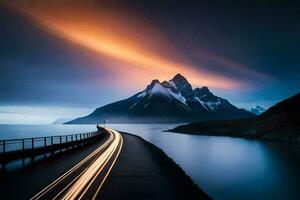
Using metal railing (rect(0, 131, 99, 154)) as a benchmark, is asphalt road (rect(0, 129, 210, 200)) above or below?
below

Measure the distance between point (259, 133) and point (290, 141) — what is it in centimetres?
2251

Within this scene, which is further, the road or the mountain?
the mountain

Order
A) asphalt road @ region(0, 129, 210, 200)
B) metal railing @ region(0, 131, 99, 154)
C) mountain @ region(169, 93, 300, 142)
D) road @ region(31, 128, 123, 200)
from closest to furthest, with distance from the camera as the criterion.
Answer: road @ region(31, 128, 123, 200) → asphalt road @ region(0, 129, 210, 200) → metal railing @ region(0, 131, 99, 154) → mountain @ region(169, 93, 300, 142)

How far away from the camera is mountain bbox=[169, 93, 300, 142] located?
106 meters

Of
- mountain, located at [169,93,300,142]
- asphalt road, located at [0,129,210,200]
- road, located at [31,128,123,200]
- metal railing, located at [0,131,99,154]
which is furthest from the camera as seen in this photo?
mountain, located at [169,93,300,142]

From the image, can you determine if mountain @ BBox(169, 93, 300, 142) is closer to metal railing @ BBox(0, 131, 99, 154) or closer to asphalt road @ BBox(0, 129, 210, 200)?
metal railing @ BBox(0, 131, 99, 154)

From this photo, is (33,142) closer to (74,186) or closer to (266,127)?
(74,186)

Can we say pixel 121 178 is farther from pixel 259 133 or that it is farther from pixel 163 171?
pixel 259 133

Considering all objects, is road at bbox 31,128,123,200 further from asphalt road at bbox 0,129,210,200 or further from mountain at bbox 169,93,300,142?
mountain at bbox 169,93,300,142

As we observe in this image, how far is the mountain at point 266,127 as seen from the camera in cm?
10612

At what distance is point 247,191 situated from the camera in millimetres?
35000

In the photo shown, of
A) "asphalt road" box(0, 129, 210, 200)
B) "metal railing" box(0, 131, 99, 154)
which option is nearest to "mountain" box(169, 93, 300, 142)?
"metal railing" box(0, 131, 99, 154)

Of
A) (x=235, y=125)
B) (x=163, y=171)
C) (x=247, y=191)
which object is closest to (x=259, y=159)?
(x=247, y=191)

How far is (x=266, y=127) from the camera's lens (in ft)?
409
